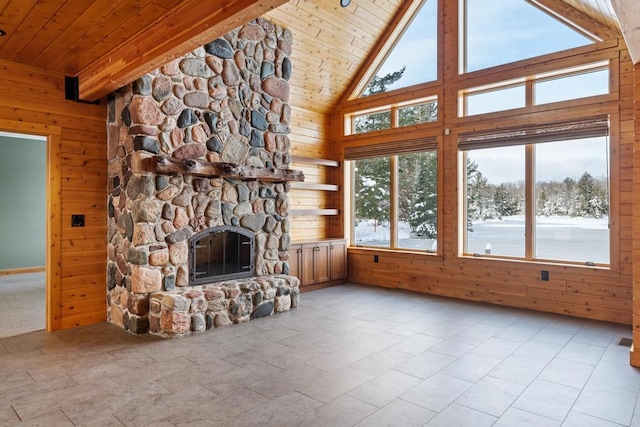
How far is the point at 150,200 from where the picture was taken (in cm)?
441

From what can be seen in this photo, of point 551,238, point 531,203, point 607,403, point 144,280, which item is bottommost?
point 607,403

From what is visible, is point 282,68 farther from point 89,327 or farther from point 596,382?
point 596,382

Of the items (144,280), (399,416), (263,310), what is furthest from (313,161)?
(399,416)

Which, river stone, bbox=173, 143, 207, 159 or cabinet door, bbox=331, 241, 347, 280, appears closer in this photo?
river stone, bbox=173, 143, 207, 159

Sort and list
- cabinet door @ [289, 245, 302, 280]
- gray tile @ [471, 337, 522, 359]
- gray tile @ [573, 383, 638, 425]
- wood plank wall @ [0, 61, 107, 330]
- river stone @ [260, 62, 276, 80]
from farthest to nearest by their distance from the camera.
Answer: cabinet door @ [289, 245, 302, 280] → river stone @ [260, 62, 276, 80] → wood plank wall @ [0, 61, 107, 330] → gray tile @ [471, 337, 522, 359] → gray tile @ [573, 383, 638, 425]

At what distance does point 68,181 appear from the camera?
4.61 metres

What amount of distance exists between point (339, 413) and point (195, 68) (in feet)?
13.0

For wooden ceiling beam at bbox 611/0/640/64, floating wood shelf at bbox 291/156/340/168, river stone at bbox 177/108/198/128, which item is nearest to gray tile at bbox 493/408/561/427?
wooden ceiling beam at bbox 611/0/640/64

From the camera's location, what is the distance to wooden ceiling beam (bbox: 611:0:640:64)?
Answer: 2.56 metres

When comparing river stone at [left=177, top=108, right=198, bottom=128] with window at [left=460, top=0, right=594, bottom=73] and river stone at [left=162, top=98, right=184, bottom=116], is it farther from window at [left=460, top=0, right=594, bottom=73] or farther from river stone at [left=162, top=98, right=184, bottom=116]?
window at [left=460, top=0, right=594, bottom=73]

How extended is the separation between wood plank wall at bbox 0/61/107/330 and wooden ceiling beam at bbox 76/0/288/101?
1.67 feet

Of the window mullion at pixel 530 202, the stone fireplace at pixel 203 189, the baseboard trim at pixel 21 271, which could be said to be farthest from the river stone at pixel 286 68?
the baseboard trim at pixel 21 271

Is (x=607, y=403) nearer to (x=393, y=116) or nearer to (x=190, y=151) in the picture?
(x=190, y=151)

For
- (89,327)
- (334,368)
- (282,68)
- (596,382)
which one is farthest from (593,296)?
(89,327)
